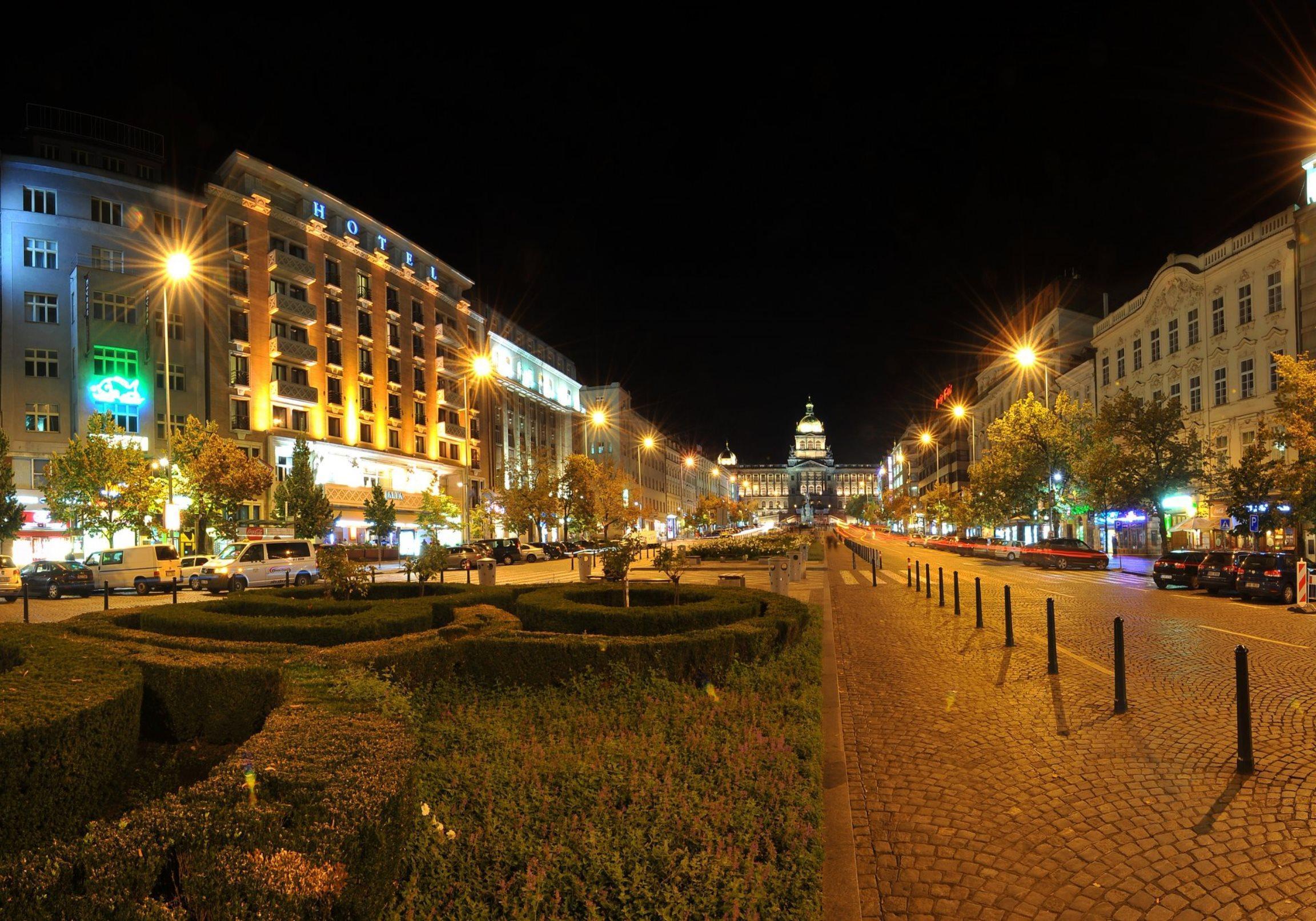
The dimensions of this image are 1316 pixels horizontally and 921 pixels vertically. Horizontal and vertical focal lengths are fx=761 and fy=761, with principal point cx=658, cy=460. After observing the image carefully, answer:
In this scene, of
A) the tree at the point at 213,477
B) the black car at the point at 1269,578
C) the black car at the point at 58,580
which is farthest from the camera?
the tree at the point at 213,477

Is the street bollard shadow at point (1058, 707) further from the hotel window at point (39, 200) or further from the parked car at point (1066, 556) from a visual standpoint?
the hotel window at point (39, 200)

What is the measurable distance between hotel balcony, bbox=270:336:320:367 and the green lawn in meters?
45.8

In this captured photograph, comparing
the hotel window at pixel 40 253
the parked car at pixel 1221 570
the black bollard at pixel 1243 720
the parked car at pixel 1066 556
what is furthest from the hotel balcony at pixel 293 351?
the black bollard at pixel 1243 720

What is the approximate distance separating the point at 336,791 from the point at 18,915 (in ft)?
3.99

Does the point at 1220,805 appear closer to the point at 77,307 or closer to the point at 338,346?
the point at 77,307

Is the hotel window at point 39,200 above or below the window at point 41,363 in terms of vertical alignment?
above

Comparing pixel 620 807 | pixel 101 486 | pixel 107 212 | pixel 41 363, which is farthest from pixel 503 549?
pixel 620 807

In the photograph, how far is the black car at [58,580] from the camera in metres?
27.5

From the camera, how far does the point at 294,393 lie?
48312 mm

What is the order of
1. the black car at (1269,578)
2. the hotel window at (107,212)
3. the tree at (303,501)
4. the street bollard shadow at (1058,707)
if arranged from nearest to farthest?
the street bollard shadow at (1058,707) → the black car at (1269,578) → the hotel window at (107,212) → the tree at (303,501)

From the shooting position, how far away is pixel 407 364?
6128 centimetres

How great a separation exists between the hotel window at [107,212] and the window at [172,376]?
7810 millimetres

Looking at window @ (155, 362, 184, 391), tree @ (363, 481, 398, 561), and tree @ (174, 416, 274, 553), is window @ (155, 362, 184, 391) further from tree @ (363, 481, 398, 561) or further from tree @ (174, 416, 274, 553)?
tree @ (363, 481, 398, 561)

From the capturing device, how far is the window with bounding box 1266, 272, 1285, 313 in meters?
34.8
